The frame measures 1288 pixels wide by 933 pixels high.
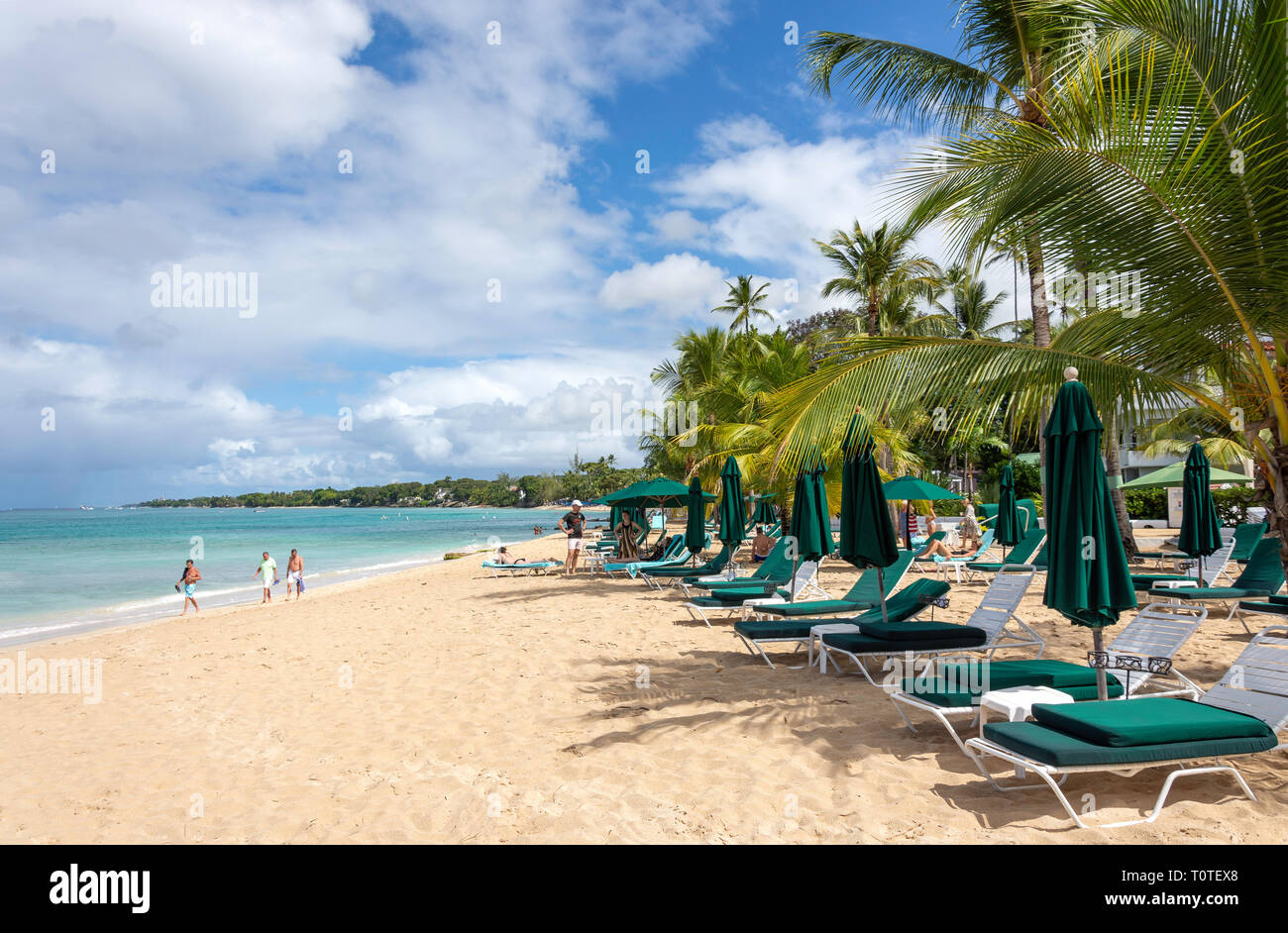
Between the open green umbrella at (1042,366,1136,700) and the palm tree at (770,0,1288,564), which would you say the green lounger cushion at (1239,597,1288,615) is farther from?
the open green umbrella at (1042,366,1136,700)

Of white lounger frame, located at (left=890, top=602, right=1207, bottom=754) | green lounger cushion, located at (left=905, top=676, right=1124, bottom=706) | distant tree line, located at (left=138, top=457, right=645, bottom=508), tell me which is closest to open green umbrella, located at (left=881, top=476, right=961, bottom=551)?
white lounger frame, located at (left=890, top=602, right=1207, bottom=754)

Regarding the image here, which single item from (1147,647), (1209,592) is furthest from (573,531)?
(1147,647)

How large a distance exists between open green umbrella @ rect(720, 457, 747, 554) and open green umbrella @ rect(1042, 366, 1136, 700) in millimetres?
6766

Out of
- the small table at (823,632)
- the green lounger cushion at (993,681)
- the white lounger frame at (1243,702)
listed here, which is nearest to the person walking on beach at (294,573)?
the small table at (823,632)

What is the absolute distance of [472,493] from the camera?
16425cm

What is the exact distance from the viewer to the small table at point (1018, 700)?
159 inches

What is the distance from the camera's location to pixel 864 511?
6441 millimetres

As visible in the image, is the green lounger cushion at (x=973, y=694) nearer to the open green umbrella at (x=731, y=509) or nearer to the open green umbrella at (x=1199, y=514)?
the open green umbrella at (x=1199, y=514)

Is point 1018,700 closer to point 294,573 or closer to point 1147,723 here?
point 1147,723

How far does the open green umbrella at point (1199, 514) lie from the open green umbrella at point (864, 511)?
5.72 m

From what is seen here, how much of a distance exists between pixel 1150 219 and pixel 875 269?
16.3m

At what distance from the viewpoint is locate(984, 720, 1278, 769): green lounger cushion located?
333cm
